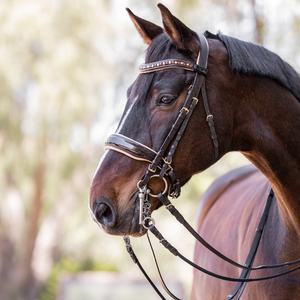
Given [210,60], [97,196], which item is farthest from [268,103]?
[97,196]

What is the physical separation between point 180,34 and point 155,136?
559 millimetres

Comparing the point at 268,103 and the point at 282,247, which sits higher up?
the point at 268,103

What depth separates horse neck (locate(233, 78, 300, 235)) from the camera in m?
1.99

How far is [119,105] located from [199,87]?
10.1 m

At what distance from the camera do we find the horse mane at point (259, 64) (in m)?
1.98

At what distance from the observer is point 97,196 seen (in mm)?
1863

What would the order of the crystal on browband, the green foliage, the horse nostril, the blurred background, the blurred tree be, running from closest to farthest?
the horse nostril, the crystal on browband, the blurred background, the blurred tree, the green foliage

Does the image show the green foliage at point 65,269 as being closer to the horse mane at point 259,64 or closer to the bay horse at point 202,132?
the bay horse at point 202,132

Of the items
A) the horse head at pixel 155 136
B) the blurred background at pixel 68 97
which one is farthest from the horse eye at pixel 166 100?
the blurred background at pixel 68 97

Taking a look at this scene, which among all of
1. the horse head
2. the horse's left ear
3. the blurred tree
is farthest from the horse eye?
the blurred tree

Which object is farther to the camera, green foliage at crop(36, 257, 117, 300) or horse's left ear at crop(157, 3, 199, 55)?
green foliage at crop(36, 257, 117, 300)

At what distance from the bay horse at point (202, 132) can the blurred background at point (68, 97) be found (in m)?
5.59

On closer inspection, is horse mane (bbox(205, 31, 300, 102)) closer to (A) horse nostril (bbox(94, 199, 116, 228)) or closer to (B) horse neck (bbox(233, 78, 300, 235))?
(B) horse neck (bbox(233, 78, 300, 235))

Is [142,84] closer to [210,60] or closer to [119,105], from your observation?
[210,60]
